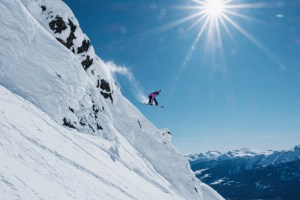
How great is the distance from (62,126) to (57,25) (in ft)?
72.8

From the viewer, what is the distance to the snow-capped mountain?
12.1 metres

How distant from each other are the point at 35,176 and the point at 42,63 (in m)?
18.9

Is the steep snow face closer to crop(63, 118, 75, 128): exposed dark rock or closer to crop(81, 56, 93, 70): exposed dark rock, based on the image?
crop(63, 118, 75, 128): exposed dark rock

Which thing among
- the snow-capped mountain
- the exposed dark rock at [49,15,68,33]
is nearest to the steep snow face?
the snow-capped mountain

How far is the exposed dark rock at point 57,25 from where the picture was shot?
40.9 metres

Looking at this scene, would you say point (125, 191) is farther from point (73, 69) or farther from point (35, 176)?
point (73, 69)

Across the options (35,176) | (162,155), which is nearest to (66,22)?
(162,155)

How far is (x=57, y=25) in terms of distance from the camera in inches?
1622

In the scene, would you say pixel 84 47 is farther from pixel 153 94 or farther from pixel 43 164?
pixel 43 164

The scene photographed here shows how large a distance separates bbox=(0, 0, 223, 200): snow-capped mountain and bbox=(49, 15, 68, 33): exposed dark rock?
0.13m

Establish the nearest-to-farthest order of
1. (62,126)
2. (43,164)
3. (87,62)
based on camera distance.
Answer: (43,164)
(62,126)
(87,62)

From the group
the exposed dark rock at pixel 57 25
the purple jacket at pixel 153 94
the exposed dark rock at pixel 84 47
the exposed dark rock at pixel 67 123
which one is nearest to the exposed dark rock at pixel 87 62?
the exposed dark rock at pixel 84 47

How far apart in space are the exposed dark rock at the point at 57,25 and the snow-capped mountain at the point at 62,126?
0.13m

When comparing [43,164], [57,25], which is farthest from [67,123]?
[57,25]
